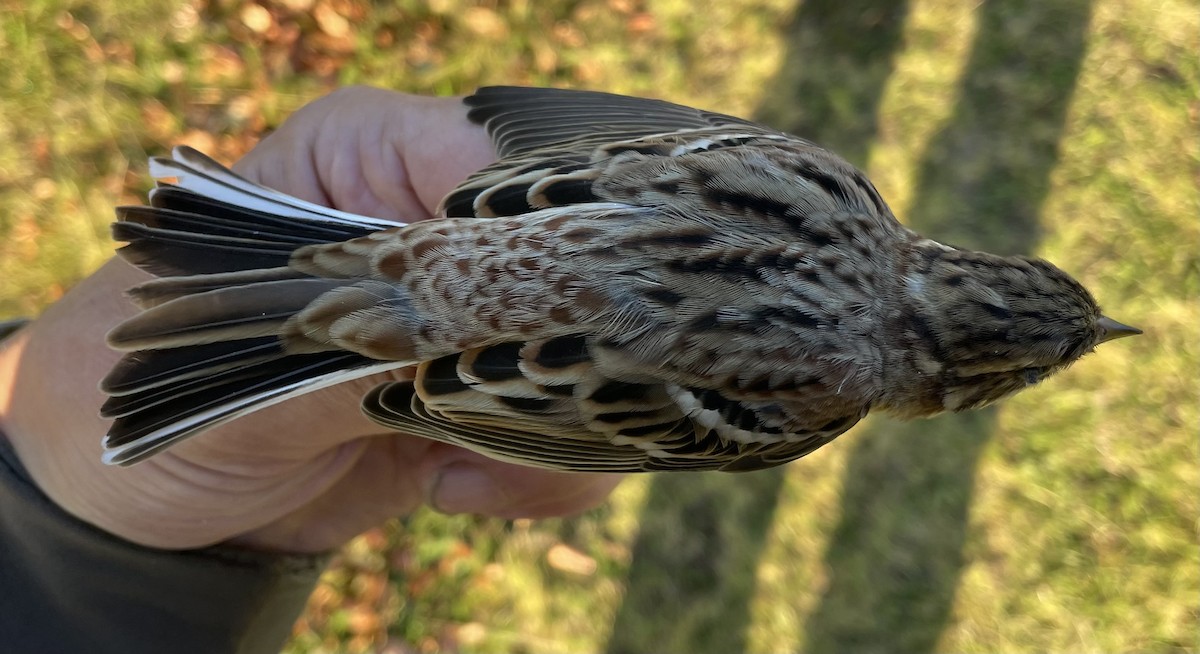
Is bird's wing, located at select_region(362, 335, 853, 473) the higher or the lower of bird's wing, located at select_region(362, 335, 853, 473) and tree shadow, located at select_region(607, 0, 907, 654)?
the higher

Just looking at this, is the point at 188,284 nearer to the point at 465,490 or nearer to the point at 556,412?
the point at 556,412

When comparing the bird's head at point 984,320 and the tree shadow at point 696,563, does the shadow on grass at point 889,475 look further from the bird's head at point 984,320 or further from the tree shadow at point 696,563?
the bird's head at point 984,320

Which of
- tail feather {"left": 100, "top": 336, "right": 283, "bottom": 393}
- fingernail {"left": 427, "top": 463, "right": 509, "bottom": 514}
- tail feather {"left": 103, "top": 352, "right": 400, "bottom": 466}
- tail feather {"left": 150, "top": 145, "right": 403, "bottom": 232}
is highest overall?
tail feather {"left": 150, "top": 145, "right": 403, "bottom": 232}

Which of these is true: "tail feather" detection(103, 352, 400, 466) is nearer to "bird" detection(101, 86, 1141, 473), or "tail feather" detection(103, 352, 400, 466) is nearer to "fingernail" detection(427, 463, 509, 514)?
"bird" detection(101, 86, 1141, 473)

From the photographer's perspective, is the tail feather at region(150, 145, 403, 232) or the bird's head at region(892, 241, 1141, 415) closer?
the tail feather at region(150, 145, 403, 232)

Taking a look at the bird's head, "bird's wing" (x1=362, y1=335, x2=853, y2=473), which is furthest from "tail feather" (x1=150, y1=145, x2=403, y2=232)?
the bird's head

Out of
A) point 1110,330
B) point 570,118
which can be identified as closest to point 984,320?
point 1110,330

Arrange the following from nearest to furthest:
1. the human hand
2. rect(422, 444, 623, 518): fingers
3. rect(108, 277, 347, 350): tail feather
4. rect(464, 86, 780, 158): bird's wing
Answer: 1. rect(108, 277, 347, 350): tail feather
2. the human hand
3. rect(464, 86, 780, 158): bird's wing
4. rect(422, 444, 623, 518): fingers

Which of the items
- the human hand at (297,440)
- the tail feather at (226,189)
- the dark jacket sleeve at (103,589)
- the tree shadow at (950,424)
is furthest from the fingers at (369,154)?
the tree shadow at (950,424)
